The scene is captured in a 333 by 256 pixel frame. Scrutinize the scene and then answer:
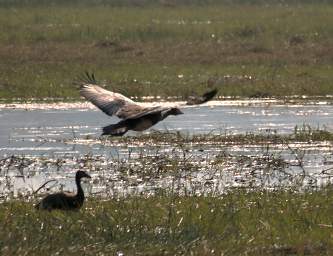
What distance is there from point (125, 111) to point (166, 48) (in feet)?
56.8

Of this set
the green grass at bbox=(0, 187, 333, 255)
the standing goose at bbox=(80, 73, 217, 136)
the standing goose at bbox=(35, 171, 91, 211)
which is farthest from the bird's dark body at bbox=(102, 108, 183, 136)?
the standing goose at bbox=(35, 171, 91, 211)

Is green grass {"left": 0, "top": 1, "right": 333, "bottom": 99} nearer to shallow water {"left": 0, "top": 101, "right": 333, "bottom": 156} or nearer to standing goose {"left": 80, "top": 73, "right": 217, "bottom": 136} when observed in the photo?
shallow water {"left": 0, "top": 101, "right": 333, "bottom": 156}

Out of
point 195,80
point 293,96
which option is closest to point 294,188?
point 293,96

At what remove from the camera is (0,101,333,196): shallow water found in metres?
12.6

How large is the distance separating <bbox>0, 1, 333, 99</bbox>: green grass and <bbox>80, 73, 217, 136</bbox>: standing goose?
28.9 ft

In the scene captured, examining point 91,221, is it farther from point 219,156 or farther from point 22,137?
point 22,137

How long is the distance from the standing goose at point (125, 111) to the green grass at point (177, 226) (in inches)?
35.3

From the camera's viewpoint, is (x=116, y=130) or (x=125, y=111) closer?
(x=116, y=130)

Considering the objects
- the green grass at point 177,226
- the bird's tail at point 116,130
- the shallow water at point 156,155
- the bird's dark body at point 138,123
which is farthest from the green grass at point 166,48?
the green grass at point 177,226

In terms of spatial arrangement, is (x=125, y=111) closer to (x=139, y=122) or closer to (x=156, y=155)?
(x=139, y=122)

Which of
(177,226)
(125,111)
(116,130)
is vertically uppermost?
(125,111)

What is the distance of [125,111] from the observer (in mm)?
12180

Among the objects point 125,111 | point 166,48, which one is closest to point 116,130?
point 125,111

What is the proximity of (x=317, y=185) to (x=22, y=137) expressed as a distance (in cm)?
534
